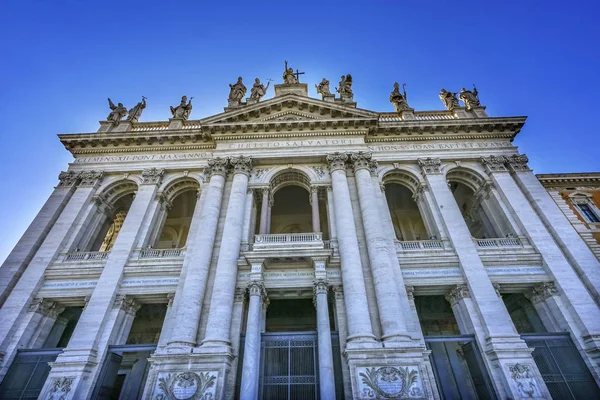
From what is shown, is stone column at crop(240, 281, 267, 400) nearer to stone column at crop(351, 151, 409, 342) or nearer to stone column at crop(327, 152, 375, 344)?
stone column at crop(327, 152, 375, 344)

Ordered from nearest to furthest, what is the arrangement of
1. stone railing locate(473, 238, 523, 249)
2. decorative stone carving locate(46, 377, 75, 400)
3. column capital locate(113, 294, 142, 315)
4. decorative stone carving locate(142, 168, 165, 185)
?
1. decorative stone carving locate(46, 377, 75, 400)
2. column capital locate(113, 294, 142, 315)
3. stone railing locate(473, 238, 523, 249)
4. decorative stone carving locate(142, 168, 165, 185)

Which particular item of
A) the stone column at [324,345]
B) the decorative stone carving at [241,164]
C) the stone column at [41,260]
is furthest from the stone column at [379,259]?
the stone column at [41,260]

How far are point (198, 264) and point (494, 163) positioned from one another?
16.6 metres

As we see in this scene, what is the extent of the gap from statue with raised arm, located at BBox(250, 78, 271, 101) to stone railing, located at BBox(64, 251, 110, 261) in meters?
13.1

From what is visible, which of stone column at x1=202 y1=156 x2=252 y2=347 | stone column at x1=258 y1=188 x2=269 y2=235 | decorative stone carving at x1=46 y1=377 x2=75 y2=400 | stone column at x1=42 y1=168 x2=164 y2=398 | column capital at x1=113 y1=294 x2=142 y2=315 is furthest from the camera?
stone column at x1=258 y1=188 x2=269 y2=235

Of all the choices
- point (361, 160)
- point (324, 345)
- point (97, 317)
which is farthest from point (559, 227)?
point (97, 317)

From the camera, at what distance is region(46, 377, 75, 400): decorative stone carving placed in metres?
10.3

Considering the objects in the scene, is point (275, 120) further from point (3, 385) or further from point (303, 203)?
point (3, 385)

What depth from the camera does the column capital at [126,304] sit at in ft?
42.2

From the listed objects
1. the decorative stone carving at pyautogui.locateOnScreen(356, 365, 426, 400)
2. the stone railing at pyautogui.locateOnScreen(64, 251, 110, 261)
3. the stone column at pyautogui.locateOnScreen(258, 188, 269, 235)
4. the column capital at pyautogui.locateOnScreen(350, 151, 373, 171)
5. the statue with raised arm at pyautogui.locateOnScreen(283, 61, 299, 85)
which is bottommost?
the decorative stone carving at pyautogui.locateOnScreen(356, 365, 426, 400)

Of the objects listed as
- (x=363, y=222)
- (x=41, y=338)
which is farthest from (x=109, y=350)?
(x=363, y=222)

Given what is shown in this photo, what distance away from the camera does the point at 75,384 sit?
10.5 meters

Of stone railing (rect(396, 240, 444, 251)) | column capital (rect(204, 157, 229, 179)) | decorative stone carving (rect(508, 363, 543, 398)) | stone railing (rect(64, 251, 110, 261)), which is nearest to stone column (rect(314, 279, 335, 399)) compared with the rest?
stone railing (rect(396, 240, 444, 251))

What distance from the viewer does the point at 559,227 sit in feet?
46.3
